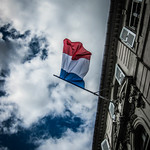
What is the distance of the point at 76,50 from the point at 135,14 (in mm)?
4882

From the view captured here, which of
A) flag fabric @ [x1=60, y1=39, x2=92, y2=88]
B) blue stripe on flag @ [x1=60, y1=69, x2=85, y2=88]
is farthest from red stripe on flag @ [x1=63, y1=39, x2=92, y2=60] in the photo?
blue stripe on flag @ [x1=60, y1=69, x2=85, y2=88]

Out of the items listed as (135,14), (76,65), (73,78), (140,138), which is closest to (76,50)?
(76,65)

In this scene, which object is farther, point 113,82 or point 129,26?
point 113,82

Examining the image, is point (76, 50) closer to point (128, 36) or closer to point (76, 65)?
point (76, 65)

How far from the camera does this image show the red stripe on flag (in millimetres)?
12570

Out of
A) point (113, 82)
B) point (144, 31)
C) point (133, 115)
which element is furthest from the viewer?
point (113, 82)

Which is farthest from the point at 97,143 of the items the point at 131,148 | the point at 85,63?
the point at 85,63

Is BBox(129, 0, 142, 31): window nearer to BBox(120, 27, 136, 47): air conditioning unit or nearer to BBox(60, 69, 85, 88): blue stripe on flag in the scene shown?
BBox(120, 27, 136, 47): air conditioning unit

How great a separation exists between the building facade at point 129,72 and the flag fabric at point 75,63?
2733 millimetres

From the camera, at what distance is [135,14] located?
36.9ft

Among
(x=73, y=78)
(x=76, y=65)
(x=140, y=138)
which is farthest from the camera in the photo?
(x=76, y=65)

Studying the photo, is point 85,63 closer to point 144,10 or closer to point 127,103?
point 127,103

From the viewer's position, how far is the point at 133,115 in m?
9.70

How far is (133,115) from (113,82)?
17.6ft
